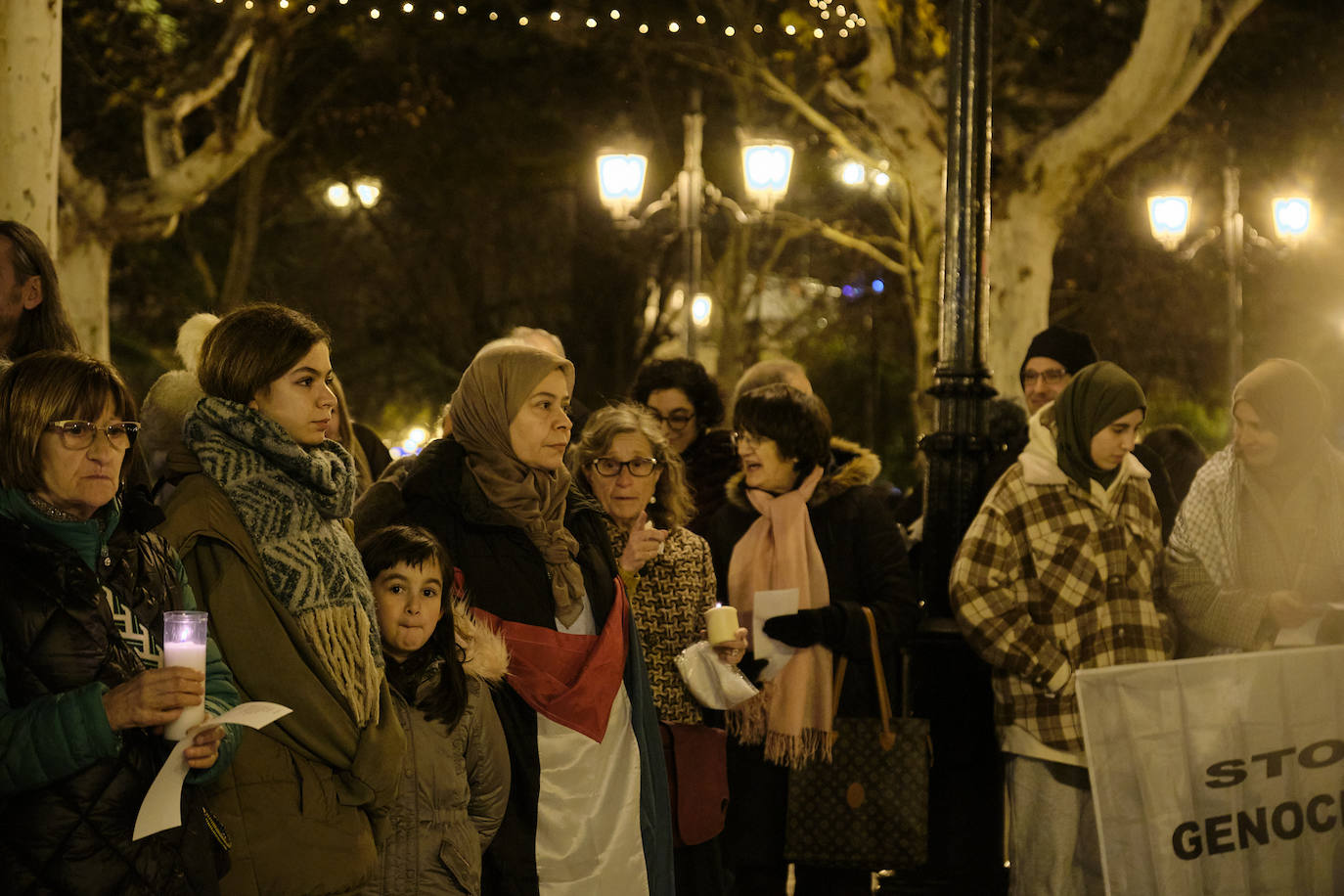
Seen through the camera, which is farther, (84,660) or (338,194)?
(338,194)

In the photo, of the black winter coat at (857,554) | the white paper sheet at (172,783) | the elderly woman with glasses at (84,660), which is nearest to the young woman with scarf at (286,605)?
the elderly woman with glasses at (84,660)

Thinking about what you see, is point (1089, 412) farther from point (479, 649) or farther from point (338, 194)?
point (338, 194)

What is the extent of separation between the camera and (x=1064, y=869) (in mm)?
5812

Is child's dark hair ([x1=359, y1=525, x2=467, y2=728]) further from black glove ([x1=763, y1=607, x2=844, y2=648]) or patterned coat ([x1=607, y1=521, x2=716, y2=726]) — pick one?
black glove ([x1=763, y1=607, x2=844, y2=648])

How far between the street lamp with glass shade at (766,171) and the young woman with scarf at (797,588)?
35.9 feet

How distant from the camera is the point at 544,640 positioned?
4941 millimetres


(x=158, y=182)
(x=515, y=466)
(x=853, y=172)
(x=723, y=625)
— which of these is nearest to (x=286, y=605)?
(x=515, y=466)

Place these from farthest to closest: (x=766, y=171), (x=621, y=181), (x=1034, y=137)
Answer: (x=621, y=181) → (x=766, y=171) → (x=1034, y=137)

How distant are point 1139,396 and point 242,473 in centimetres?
339

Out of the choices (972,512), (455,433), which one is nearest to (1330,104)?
(972,512)

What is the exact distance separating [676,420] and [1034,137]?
25.1 feet

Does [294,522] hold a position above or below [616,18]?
below

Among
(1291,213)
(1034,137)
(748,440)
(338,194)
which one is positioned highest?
(338,194)

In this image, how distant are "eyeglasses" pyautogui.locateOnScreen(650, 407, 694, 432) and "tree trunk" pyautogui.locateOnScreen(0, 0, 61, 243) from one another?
2927mm
